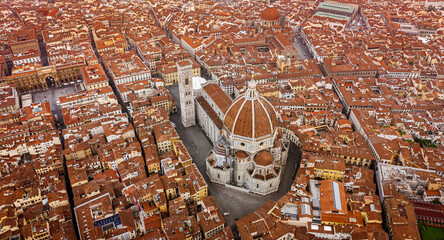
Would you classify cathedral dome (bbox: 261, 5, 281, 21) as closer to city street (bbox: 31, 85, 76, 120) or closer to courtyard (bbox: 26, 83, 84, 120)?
courtyard (bbox: 26, 83, 84, 120)

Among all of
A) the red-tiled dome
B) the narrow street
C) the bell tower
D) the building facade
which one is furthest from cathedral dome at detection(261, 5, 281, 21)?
the red-tiled dome

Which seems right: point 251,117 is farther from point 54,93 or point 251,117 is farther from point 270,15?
point 270,15

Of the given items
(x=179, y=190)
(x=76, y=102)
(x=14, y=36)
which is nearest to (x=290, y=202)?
(x=179, y=190)

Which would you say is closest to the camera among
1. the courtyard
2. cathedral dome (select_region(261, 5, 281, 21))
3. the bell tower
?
the bell tower

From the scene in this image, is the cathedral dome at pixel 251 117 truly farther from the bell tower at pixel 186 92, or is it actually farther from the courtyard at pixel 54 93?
the courtyard at pixel 54 93

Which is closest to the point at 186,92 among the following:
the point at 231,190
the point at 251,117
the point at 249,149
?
the point at 251,117

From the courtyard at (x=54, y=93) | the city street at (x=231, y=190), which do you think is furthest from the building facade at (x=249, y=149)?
the courtyard at (x=54, y=93)
